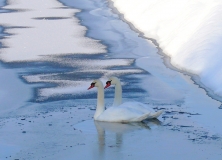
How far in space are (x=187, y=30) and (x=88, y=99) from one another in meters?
6.67

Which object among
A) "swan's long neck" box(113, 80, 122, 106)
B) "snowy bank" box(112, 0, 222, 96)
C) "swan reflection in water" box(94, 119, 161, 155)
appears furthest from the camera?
"snowy bank" box(112, 0, 222, 96)

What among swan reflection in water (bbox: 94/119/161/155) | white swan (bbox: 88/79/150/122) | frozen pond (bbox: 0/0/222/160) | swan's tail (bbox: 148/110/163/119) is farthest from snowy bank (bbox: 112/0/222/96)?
white swan (bbox: 88/79/150/122)

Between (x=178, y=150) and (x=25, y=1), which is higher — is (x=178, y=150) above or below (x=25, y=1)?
above

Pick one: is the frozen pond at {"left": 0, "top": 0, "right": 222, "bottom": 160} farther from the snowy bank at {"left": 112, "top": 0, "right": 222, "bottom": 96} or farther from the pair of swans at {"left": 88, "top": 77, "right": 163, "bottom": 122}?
the snowy bank at {"left": 112, "top": 0, "right": 222, "bottom": 96}

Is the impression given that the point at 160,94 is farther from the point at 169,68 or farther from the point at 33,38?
the point at 33,38

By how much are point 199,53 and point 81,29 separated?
6.40 m

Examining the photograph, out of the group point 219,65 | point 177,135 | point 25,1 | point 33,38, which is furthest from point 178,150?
point 25,1

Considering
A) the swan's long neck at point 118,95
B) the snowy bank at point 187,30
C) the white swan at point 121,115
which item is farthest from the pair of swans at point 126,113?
the snowy bank at point 187,30

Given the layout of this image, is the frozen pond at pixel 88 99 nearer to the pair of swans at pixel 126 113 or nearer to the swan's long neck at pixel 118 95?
the pair of swans at pixel 126 113

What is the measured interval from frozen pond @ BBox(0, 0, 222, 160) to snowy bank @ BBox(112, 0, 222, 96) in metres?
0.39

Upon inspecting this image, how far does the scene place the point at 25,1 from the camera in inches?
1225

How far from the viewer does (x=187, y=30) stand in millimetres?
19359

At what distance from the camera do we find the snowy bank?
15.5m

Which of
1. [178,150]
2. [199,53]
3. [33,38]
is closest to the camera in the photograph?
[178,150]
